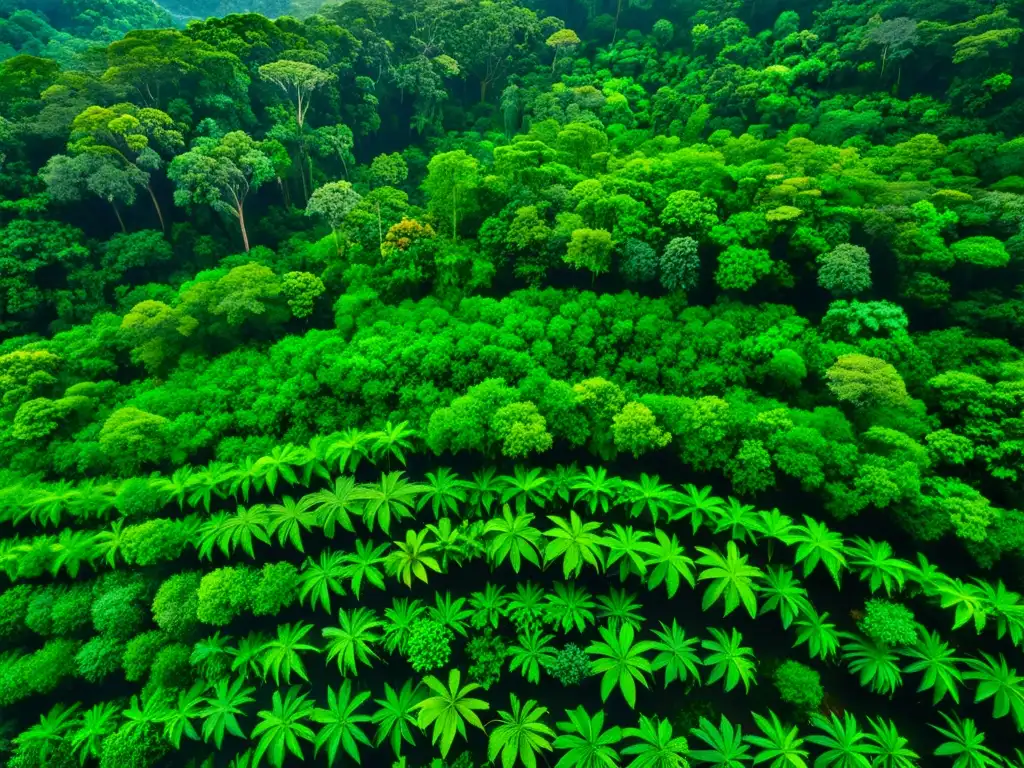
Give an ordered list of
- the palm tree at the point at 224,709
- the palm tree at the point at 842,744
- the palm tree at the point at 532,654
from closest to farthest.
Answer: the palm tree at the point at 842,744, the palm tree at the point at 224,709, the palm tree at the point at 532,654

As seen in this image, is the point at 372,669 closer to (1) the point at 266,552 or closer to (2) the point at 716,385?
(1) the point at 266,552

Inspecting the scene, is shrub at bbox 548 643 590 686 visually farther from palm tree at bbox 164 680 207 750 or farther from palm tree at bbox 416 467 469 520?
palm tree at bbox 164 680 207 750

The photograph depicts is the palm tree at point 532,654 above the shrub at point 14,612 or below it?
below

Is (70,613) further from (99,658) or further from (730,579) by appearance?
(730,579)

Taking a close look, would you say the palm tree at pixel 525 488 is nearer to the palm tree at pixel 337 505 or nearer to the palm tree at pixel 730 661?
the palm tree at pixel 337 505

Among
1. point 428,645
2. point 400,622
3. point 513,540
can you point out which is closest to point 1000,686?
point 513,540

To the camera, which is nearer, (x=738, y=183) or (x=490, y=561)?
(x=490, y=561)

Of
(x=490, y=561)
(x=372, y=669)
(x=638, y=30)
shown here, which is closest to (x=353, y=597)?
(x=372, y=669)

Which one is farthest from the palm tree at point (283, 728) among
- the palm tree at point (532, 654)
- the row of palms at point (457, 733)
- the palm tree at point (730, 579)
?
the palm tree at point (730, 579)
